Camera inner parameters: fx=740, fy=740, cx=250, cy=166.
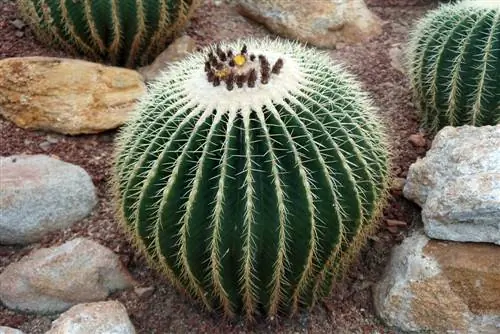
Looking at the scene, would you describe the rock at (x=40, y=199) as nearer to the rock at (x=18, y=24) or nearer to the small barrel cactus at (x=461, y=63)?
the rock at (x=18, y=24)

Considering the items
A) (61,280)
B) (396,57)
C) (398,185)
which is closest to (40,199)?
(61,280)

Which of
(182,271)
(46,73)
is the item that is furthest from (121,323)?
(46,73)

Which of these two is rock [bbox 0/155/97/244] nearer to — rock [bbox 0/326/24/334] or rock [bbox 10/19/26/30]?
rock [bbox 0/326/24/334]

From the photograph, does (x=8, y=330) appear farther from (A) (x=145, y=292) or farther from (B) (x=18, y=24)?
(B) (x=18, y=24)

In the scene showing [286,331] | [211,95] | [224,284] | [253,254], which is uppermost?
[211,95]

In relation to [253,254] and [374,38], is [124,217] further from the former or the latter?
[374,38]
